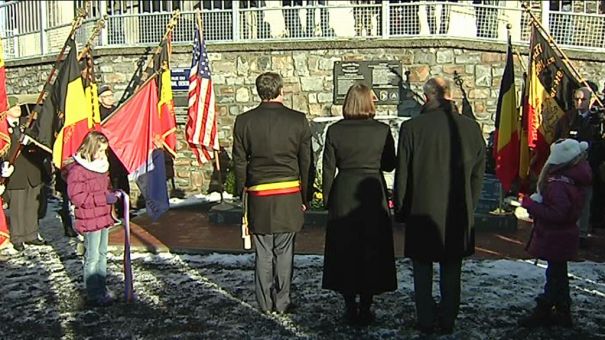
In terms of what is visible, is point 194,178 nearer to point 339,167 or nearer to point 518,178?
point 518,178

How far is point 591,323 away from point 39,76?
45.6ft

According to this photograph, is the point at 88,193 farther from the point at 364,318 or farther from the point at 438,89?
the point at 438,89

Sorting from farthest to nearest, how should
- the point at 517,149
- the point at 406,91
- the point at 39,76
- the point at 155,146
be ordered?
the point at 39,76 → the point at 406,91 → the point at 517,149 → the point at 155,146

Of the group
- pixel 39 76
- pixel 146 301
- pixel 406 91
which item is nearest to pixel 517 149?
pixel 406 91

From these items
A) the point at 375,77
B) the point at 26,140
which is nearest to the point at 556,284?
the point at 26,140

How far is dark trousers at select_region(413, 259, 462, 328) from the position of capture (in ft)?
16.2

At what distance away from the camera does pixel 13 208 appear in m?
8.48

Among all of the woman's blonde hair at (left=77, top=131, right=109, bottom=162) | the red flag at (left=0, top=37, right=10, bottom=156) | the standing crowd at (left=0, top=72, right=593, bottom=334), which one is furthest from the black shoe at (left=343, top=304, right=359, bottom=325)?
the red flag at (left=0, top=37, right=10, bottom=156)

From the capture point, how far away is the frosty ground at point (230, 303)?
16.9 ft

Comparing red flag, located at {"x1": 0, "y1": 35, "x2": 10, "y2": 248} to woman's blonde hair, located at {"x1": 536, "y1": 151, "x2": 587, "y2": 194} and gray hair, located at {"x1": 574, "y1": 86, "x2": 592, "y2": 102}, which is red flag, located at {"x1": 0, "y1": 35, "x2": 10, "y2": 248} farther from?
gray hair, located at {"x1": 574, "y1": 86, "x2": 592, "y2": 102}

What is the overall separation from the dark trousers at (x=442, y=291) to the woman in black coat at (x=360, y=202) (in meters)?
0.26

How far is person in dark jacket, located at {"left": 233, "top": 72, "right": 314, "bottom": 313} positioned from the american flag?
4.72 meters

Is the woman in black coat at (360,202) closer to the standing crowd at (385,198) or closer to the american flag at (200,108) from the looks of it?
the standing crowd at (385,198)

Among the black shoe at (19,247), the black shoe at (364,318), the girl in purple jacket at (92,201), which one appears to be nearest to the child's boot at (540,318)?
the black shoe at (364,318)
